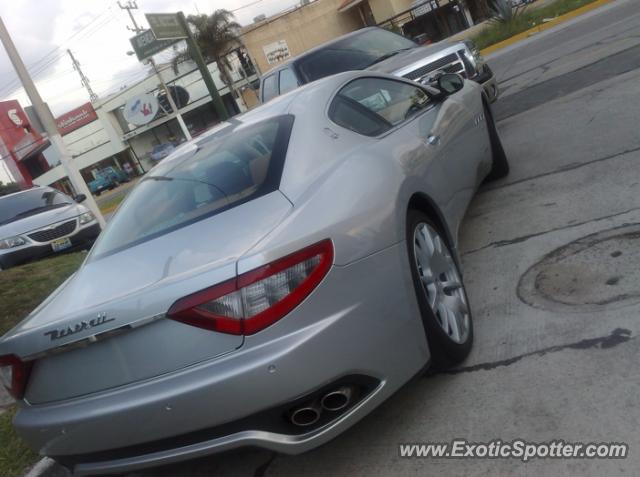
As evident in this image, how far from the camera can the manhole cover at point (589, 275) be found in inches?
121

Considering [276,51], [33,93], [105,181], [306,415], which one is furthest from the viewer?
[105,181]

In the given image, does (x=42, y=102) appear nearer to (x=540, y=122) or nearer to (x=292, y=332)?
(x=540, y=122)

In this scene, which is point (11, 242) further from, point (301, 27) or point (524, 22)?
point (301, 27)

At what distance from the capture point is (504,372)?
2.82 metres

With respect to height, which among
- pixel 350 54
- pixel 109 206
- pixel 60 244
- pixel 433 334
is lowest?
pixel 109 206

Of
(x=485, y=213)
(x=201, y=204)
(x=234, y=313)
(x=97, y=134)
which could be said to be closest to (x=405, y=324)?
(x=234, y=313)

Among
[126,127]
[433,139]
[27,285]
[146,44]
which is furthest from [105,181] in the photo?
[433,139]

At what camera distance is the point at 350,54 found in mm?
8500

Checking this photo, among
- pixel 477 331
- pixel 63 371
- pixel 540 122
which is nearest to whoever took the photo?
pixel 63 371

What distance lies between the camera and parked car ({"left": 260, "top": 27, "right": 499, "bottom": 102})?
23.8 ft

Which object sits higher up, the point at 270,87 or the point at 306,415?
the point at 270,87

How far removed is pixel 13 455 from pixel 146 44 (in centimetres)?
1138

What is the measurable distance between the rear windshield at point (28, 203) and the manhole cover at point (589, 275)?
862 centimetres

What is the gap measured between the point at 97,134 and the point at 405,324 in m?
56.8
